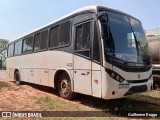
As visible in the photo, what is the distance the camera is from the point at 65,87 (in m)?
9.11

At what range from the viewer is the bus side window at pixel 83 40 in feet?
25.1

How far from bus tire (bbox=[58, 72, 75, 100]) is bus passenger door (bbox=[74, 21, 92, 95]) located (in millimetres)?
619

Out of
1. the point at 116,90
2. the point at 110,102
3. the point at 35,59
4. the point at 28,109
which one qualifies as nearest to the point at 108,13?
the point at 116,90

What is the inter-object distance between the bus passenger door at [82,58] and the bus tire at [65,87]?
0.62 m

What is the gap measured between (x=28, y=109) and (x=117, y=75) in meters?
2.84

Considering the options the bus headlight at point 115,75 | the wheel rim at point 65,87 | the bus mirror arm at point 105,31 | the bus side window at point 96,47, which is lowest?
the wheel rim at point 65,87

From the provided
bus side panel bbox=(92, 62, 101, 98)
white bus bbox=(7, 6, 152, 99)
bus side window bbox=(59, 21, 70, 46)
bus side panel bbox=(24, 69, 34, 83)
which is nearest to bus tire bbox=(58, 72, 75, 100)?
white bus bbox=(7, 6, 152, 99)

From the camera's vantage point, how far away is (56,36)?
997cm

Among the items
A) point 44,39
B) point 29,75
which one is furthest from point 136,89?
point 29,75

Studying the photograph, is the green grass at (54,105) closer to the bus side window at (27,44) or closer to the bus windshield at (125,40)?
the bus windshield at (125,40)

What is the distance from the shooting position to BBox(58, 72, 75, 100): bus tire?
8789mm

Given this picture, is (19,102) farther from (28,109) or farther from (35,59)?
(35,59)

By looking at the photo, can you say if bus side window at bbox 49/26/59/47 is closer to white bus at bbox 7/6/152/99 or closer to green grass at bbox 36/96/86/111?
white bus at bbox 7/6/152/99


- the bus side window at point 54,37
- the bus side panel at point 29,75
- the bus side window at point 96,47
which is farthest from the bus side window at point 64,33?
the bus side panel at point 29,75
